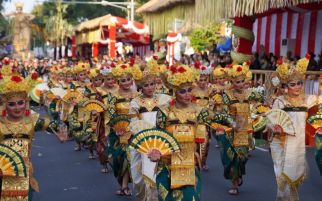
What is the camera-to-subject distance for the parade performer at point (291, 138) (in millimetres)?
7062

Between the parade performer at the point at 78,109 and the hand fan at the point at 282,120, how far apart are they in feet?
17.4

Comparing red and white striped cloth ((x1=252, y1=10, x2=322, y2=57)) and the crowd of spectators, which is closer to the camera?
the crowd of spectators

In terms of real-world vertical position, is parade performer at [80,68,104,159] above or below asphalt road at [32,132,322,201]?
above

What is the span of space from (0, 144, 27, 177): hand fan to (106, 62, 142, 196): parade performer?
8.28 feet

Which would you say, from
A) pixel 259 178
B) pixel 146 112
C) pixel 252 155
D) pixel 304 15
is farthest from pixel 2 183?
pixel 304 15

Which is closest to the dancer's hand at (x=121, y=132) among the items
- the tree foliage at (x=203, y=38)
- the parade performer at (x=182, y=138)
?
the parade performer at (x=182, y=138)

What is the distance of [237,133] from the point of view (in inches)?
328

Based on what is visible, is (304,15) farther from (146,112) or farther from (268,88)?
(146,112)

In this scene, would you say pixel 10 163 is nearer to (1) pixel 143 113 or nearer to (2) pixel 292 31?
(1) pixel 143 113

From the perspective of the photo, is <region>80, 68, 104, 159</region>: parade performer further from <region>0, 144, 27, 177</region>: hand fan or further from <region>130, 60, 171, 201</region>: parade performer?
<region>0, 144, 27, 177</region>: hand fan

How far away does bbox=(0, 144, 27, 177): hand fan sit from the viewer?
538 cm

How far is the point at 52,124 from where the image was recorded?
6.28 meters

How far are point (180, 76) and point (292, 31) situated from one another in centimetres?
1166

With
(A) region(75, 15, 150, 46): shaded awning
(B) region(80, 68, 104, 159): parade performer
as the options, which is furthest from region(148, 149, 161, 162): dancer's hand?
(A) region(75, 15, 150, 46): shaded awning
